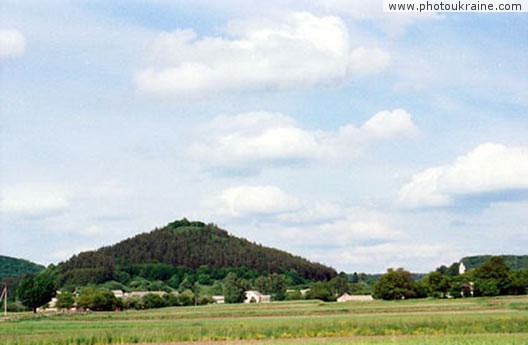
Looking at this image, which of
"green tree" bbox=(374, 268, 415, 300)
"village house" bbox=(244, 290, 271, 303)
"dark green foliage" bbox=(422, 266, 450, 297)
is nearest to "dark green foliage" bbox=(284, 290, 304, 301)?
"village house" bbox=(244, 290, 271, 303)

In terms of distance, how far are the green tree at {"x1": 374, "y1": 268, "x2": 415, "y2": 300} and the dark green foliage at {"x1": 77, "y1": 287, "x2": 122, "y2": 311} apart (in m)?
42.1

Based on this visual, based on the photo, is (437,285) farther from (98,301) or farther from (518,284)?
(98,301)

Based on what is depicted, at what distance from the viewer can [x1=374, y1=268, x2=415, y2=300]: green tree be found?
419ft

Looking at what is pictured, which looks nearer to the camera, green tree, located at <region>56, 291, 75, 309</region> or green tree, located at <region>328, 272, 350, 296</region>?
green tree, located at <region>56, 291, 75, 309</region>

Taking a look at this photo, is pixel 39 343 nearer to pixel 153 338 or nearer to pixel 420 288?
pixel 153 338

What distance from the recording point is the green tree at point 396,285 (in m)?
128

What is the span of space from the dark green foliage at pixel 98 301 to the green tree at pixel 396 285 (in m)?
42.1

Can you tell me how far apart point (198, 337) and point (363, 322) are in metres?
13.8

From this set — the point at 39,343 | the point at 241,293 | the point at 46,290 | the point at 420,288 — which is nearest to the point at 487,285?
the point at 420,288

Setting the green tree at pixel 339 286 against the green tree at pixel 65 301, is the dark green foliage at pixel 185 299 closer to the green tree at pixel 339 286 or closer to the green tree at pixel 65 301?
the green tree at pixel 65 301

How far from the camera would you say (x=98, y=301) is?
125 m

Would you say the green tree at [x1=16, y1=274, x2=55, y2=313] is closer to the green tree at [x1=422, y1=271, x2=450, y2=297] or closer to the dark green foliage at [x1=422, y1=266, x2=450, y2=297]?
the dark green foliage at [x1=422, y1=266, x2=450, y2=297]

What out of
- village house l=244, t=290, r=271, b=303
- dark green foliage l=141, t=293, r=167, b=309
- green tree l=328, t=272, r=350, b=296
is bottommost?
dark green foliage l=141, t=293, r=167, b=309

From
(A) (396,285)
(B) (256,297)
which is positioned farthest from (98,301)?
(B) (256,297)
